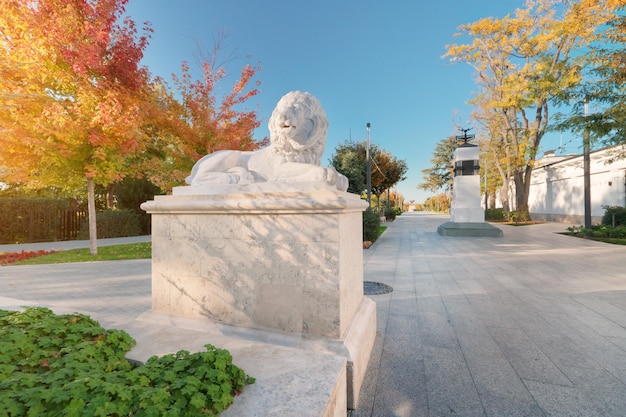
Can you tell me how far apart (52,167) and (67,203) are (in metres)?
7.03

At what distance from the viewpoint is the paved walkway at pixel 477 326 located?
205 centimetres

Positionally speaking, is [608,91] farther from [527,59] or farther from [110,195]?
[110,195]

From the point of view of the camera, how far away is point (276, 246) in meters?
2.29

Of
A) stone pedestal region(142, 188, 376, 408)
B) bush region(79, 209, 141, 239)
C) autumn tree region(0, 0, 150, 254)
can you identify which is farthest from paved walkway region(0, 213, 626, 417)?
bush region(79, 209, 141, 239)

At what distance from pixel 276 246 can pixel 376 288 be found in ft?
10.6

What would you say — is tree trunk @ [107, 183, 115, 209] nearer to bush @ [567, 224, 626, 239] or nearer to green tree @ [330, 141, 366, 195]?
green tree @ [330, 141, 366, 195]

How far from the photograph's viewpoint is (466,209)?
1390cm

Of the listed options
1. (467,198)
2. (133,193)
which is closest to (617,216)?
(467,198)

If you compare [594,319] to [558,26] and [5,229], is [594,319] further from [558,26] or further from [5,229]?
[558,26]

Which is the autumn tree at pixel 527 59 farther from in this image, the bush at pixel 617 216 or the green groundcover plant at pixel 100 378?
the green groundcover plant at pixel 100 378

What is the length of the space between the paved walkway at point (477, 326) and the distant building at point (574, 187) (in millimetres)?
13491

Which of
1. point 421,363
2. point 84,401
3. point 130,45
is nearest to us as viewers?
point 84,401

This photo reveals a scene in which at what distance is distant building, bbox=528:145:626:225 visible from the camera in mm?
17031

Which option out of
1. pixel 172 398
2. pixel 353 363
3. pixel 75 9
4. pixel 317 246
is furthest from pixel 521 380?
pixel 75 9
